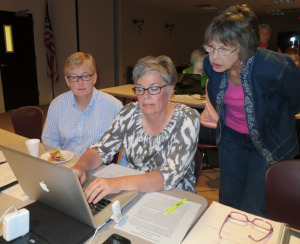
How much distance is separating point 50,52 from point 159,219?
663 cm

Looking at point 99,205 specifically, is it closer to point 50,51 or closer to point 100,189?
point 100,189

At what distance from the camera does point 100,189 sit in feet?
3.57

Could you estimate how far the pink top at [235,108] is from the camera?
160 centimetres

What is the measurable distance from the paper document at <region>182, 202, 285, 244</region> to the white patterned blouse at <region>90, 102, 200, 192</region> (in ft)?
0.90

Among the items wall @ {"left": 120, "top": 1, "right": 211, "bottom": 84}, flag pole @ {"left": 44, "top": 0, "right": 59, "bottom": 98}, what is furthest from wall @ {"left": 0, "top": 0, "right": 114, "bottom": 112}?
wall @ {"left": 120, "top": 1, "right": 211, "bottom": 84}

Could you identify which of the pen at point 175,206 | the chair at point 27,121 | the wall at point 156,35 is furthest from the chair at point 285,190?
the wall at point 156,35

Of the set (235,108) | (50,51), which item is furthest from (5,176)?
(50,51)

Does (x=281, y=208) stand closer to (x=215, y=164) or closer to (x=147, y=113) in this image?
(x=147, y=113)

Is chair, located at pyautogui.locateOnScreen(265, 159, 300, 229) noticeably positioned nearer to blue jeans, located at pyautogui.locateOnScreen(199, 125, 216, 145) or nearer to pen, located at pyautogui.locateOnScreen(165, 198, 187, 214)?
pen, located at pyautogui.locateOnScreen(165, 198, 187, 214)

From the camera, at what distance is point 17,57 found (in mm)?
6094

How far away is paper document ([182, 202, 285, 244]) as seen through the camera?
88 cm

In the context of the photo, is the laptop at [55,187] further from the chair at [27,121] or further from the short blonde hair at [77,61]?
the chair at [27,121]

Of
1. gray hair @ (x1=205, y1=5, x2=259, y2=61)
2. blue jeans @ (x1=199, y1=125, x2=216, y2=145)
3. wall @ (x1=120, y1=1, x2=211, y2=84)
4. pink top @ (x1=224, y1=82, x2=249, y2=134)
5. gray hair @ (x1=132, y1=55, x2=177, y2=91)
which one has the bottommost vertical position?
blue jeans @ (x1=199, y1=125, x2=216, y2=145)

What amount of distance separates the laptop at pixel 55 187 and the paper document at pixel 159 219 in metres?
0.07
